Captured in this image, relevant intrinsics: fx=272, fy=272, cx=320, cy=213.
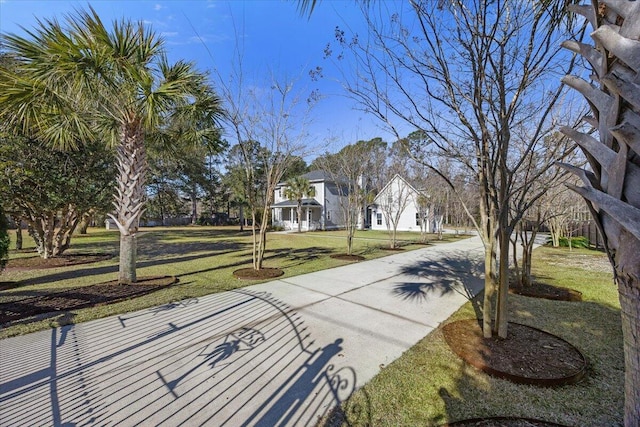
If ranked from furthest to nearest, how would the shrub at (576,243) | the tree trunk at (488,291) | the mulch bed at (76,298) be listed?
the shrub at (576,243) → the mulch bed at (76,298) → the tree trunk at (488,291)

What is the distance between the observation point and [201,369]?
3.04 metres

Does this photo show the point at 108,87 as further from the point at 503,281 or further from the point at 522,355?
the point at 522,355

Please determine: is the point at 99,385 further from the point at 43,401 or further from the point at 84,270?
the point at 84,270

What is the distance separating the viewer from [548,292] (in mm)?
5879

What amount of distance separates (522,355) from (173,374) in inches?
159

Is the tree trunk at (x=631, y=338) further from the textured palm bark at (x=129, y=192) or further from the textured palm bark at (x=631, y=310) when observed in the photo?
the textured palm bark at (x=129, y=192)

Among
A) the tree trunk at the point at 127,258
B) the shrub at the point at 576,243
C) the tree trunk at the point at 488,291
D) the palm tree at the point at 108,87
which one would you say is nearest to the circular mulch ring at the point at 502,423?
the tree trunk at the point at 488,291

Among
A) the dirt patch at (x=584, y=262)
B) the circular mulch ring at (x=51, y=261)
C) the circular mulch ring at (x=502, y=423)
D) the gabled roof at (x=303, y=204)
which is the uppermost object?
the gabled roof at (x=303, y=204)

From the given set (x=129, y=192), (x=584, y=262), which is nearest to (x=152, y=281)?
(x=129, y=192)

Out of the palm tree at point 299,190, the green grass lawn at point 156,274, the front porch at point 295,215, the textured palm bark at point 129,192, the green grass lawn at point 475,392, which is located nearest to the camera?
the green grass lawn at point 475,392

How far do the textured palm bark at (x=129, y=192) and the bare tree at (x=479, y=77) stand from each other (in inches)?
207

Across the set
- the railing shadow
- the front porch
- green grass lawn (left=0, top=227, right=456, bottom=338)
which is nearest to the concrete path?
the railing shadow

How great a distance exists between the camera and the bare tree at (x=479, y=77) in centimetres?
299

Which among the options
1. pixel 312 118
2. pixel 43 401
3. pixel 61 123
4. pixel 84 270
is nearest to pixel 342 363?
pixel 43 401
